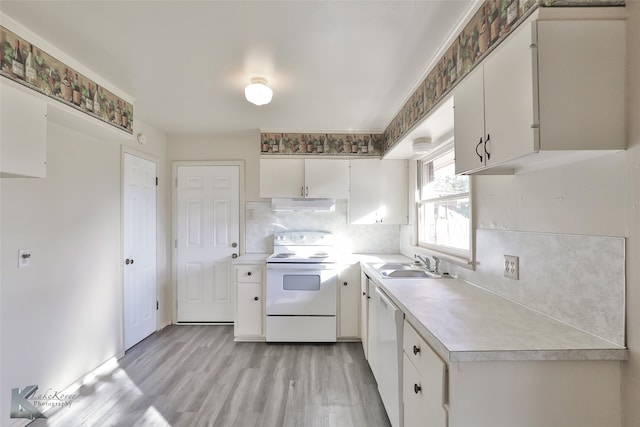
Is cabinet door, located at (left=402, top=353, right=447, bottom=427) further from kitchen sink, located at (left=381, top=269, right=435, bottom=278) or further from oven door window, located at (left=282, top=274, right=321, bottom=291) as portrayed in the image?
oven door window, located at (left=282, top=274, right=321, bottom=291)

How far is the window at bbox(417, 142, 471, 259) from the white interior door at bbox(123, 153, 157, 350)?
10.0 ft

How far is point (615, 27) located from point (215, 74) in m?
2.12

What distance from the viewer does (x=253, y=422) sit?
1.83 m

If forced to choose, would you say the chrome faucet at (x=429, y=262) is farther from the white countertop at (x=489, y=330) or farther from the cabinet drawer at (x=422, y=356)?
the cabinet drawer at (x=422, y=356)

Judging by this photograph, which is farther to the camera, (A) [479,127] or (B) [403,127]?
(B) [403,127]

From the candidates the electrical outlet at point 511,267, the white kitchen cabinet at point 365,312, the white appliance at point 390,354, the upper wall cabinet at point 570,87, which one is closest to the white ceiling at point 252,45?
the upper wall cabinet at point 570,87

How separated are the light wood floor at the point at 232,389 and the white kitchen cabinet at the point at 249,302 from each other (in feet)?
0.44

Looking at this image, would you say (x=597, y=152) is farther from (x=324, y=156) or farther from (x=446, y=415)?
(x=324, y=156)

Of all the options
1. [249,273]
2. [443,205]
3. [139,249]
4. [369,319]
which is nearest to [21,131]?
[139,249]

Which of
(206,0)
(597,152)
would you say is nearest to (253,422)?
(597,152)

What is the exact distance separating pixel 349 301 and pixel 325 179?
1416mm

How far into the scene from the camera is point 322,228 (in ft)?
11.4

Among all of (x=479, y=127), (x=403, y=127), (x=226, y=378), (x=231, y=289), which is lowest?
(x=226, y=378)

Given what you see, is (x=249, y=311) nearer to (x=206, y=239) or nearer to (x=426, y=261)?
(x=206, y=239)
